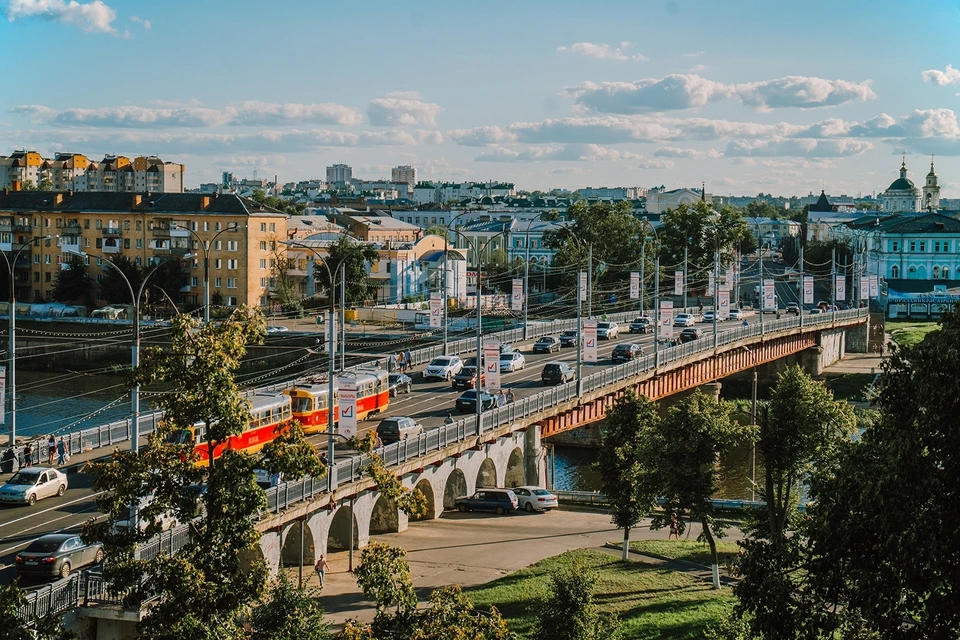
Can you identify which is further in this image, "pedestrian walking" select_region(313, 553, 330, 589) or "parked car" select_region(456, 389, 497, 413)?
"parked car" select_region(456, 389, 497, 413)

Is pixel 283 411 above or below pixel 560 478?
above

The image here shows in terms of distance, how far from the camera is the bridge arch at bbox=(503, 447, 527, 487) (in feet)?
175

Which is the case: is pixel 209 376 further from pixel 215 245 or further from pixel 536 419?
pixel 215 245

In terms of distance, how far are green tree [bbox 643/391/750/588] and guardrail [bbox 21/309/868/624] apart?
9.26 meters

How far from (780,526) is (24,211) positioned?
106 meters

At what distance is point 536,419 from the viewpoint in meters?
52.8

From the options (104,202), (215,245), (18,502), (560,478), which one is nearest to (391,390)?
(560,478)

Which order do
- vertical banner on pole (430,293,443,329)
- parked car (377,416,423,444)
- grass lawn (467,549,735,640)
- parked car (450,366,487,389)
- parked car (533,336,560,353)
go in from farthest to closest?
vertical banner on pole (430,293,443,329)
parked car (533,336,560,353)
parked car (450,366,487,389)
parked car (377,416,423,444)
grass lawn (467,549,735,640)

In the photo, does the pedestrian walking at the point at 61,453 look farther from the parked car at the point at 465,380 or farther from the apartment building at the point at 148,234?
the apartment building at the point at 148,234

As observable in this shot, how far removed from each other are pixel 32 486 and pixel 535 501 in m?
21.0

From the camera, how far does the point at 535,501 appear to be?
4881cm

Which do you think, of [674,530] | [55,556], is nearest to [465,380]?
[674,530]

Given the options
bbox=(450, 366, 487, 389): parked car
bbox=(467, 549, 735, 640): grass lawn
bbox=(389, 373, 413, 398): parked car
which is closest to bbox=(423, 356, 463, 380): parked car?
bbox=(450, 366, 487, 389): parked car

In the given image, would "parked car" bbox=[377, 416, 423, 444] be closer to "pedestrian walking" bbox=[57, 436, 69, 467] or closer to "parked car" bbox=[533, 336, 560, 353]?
"pedestrian walking" bbox=[57, 436, 69, 467]
